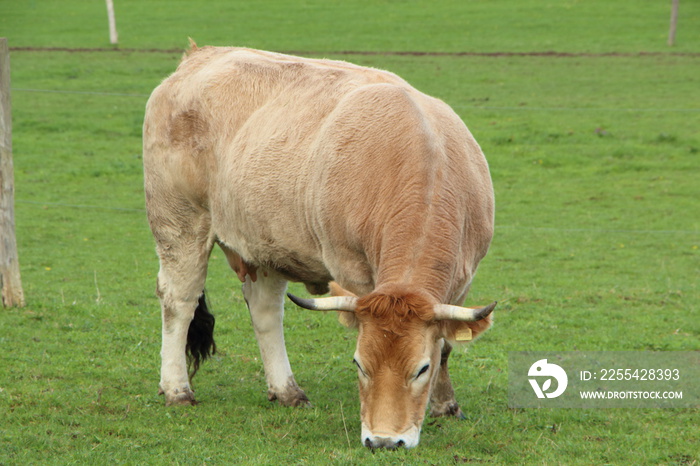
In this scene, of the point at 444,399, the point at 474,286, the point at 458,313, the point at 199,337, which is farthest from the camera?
the point at 474,286

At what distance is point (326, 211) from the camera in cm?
539

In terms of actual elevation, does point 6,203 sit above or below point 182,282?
below

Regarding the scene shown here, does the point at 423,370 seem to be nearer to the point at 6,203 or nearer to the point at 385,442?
the point at 385,442

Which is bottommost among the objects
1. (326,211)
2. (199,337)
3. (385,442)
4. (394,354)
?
(199,337)

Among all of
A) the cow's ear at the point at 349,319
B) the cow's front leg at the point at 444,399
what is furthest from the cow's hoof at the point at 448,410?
the cow's ear at the point at 349,319

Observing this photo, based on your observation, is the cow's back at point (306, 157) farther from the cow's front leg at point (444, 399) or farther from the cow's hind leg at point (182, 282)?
the cow's front leg at point (444, 399)

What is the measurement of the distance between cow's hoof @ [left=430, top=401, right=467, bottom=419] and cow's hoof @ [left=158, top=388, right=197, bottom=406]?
1726mm

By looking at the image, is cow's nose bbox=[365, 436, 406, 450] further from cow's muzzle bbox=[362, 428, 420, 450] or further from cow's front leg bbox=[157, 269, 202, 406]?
cow's front leg bbox=[157, 269, 202, 406]

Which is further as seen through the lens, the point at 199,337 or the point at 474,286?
the point at 474,286

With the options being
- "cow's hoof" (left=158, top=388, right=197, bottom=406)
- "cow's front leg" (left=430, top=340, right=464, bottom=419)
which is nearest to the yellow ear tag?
"cow's front leg" (left=430, top=340, right=464, bottom=419)

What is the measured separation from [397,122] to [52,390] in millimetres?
3192

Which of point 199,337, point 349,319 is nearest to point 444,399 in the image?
point 349,319

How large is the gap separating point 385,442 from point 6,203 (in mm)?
5448

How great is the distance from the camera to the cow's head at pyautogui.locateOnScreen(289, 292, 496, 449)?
15.0ft
